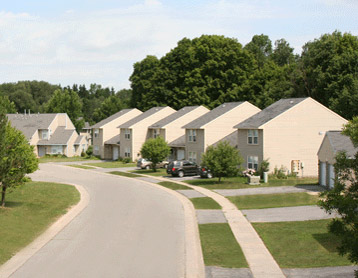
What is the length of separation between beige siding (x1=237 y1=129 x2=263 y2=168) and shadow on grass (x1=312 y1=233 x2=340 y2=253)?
2612 centimetres

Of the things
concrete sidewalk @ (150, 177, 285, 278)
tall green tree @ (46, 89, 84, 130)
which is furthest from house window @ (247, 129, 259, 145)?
tall green tree @ (46, 89, 84, 130)

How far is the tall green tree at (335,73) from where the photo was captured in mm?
56188

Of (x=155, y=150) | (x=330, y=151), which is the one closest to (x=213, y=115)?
(x=155, y=150)

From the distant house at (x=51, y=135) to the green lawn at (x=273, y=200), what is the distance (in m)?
55.3

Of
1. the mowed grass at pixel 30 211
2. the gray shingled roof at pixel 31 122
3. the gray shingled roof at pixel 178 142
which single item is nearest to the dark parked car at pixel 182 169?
the gray shingled roof at pixel 178 142

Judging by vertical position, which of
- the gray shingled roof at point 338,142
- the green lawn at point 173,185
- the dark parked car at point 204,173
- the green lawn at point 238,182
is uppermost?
the gray shingled roof at point 338,142

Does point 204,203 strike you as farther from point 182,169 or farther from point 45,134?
point 45,134

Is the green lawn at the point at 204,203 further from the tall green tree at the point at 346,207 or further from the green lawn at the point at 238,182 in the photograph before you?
the tall green tree at the point at 346,207

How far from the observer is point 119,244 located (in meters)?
20.1

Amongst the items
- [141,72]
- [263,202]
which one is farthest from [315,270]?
[141,72]

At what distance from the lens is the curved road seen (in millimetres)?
16195

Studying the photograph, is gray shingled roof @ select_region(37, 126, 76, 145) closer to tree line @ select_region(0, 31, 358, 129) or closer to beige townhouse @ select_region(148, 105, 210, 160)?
tree line @ select_region(0, 31, 358, 129)

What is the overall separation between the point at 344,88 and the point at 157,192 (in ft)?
95.7

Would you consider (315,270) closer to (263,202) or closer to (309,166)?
(263,202)
